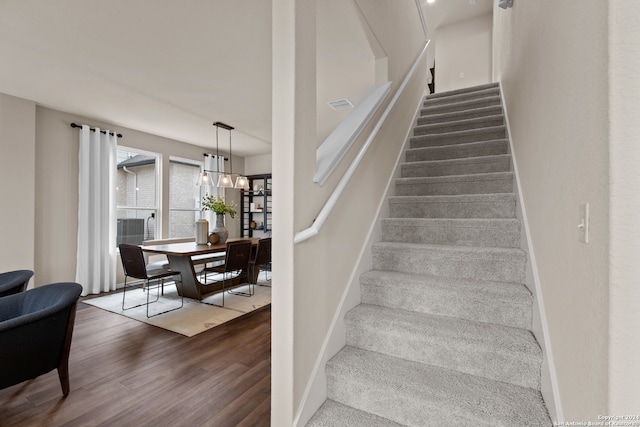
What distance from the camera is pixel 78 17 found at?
2.15 m

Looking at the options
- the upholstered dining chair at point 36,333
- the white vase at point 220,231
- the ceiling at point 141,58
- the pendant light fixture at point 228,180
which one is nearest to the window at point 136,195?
the ceiling at point 141,58

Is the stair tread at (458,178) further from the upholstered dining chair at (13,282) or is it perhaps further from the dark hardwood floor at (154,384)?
the upholstered dining chair at (13,282)

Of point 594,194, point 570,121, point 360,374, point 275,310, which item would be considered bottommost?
point 360,374

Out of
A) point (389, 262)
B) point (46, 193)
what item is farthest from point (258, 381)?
Answer: point (46, 193)

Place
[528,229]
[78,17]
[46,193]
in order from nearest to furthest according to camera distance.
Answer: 1. [528,229]
2. [78,17]
3. [46,193]

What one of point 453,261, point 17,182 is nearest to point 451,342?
point 453,261

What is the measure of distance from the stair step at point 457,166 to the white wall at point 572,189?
873mm

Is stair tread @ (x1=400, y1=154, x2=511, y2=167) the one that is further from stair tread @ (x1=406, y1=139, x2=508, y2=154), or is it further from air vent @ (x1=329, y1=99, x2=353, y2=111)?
air vent @ (x1=329, y1=99, x2=353, y2=111)

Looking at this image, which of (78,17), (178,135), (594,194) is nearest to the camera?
(594,194)

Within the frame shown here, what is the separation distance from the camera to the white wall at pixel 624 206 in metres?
0.57

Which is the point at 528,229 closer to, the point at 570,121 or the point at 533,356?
the point at 533,356

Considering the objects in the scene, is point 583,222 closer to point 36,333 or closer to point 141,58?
point 36,333

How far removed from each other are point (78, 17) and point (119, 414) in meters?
2.71

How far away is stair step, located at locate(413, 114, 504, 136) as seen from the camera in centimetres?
293
